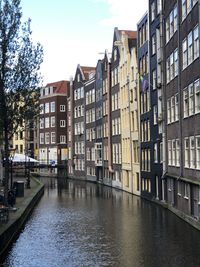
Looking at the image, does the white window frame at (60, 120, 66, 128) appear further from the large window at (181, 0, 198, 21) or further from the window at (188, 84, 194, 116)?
the window at (188, 84, 194, 116)

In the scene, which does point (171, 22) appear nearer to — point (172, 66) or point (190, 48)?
point (172, 66)

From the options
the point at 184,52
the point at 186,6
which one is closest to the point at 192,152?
the point at 184,52

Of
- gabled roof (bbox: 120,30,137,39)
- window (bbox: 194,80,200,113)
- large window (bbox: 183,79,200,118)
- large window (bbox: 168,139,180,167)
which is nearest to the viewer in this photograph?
window (bbox: 194,80,200,113)

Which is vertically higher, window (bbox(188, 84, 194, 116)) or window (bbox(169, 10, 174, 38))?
window (bbox(169, 10, 174, 38))

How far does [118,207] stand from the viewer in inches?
1590

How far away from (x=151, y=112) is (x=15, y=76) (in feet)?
57.7

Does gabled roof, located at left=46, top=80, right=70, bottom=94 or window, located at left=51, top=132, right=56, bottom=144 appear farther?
gabled roof, located at left=46, top=80, right=70, bottom=94

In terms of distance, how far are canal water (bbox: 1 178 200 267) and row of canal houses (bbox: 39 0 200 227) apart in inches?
94.9

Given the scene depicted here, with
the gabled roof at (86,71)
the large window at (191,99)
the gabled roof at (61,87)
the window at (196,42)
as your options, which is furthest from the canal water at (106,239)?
the gabled roof at (61,87)

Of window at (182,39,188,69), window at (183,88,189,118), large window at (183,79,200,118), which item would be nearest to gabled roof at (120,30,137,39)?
window at (182,39,188,69)

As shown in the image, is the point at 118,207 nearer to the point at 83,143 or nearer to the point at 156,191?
the point at 156,191

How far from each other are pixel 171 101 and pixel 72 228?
12.3 meters

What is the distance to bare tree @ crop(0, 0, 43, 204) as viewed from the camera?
29.2 metres

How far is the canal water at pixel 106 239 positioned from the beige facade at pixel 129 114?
13917 millimetres
